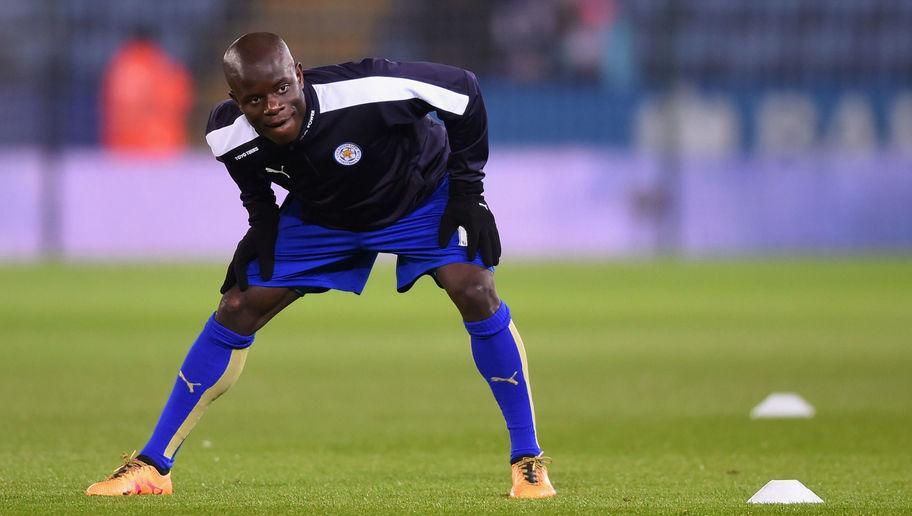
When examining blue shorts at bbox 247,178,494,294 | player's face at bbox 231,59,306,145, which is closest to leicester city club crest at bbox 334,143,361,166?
player's face at bbox 231,59,306,145

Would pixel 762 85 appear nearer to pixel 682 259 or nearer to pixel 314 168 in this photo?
pixel 682 259

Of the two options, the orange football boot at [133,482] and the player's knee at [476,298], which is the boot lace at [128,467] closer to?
the orange football boot at [133,482]

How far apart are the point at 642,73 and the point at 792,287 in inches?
284

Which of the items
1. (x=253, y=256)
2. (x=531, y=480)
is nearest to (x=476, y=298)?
(x=531, y=480)

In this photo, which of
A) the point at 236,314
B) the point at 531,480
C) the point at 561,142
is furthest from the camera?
the point at 561,142

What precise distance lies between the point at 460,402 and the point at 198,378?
10.0ft

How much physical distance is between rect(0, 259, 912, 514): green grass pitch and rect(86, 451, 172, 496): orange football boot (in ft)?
0.33

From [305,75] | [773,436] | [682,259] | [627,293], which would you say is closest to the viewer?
[305,75]

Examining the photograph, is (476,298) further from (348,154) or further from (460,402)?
(460,402)

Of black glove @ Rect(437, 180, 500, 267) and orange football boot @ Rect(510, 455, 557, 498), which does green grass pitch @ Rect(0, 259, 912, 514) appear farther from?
black glove @ Rect(437, 180, 500, 267)

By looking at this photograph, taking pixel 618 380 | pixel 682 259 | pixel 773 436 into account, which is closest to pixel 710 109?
pixel 682 259

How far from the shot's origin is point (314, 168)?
16.9 ft

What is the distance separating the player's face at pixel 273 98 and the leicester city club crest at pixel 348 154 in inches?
6.5

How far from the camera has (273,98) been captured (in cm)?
493
